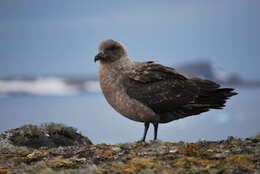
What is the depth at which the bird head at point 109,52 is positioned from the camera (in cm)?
1367

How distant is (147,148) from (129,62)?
3461 millimetres

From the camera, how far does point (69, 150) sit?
11453 millimetres

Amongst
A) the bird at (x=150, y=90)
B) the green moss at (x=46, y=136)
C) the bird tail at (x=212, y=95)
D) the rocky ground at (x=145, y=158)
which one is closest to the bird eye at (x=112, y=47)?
the bird at (x=150, y=90)

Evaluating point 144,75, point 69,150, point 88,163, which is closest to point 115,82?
point 144,75

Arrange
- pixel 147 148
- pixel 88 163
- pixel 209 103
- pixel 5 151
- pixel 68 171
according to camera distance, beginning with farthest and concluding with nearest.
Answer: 1. pixel 209 103
2. pixel 5 151
3. pixel 147 148
4. pixel 88 163
5. pixel 68 171

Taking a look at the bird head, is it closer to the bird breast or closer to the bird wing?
the bird breast

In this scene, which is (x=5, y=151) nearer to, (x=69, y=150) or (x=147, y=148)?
(x=69, y=150)

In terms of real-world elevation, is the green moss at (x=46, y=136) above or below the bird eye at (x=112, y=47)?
below

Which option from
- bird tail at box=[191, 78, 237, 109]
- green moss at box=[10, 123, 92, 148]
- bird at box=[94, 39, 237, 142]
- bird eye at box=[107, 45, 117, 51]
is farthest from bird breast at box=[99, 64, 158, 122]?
green moss at box=[10, 123, 92, 148]

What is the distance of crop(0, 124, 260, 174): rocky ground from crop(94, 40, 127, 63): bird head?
9.81 ft

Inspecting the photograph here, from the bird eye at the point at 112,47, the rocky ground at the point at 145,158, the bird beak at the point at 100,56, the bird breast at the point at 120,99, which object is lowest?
the rocky ground at the point at 145,158

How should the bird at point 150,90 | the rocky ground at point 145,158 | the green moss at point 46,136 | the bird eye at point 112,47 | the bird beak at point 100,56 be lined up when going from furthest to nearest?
1. the green moss at point 46,136
2. the bird eye at point 112,47
3. the bird beak at point 100,56
4. the bird at point 150,90
5. the rocky ground at point 145,158

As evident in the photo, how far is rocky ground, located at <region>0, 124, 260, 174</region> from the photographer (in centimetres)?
916

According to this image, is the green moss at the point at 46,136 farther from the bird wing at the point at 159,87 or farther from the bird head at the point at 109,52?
the bird wing at the point at 159,87
